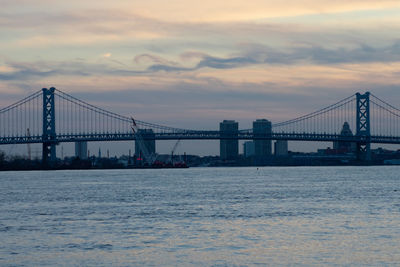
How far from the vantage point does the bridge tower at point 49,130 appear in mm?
113375

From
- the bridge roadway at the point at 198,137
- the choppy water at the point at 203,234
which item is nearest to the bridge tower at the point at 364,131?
the bridge roadway at the point at 198,137

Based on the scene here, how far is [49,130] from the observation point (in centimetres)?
11700

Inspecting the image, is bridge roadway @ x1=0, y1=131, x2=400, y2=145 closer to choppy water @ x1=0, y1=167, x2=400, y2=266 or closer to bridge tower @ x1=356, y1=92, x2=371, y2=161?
bridge tower @ x1=356, y1=92, x2=371, y2=161

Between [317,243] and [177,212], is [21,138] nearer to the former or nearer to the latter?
[177,212]

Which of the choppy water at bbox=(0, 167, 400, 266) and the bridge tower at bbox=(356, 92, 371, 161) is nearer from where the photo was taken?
the choppy water at bbox=(0, 167, 400, 266)

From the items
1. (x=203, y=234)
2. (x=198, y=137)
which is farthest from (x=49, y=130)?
(x=203, y=234)

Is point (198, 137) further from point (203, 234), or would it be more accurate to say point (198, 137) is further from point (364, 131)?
point (203, 234)

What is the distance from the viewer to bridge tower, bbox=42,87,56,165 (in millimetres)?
113375

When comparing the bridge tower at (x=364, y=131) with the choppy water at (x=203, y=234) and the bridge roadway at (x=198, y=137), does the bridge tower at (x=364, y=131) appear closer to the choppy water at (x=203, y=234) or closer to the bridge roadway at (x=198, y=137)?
the bridge roadway at (x=198, y=137)

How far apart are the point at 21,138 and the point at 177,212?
7808 centimetres

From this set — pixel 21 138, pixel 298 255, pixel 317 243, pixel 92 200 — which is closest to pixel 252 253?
pixel 298 255

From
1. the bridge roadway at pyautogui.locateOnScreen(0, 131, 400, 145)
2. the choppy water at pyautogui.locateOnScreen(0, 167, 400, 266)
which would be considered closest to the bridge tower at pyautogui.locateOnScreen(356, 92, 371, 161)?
the bridge roadway at pyautogui.locateOnScreen(0, 131, 400, 145)

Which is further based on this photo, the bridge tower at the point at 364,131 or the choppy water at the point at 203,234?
the bridge tower at the point at 364,131

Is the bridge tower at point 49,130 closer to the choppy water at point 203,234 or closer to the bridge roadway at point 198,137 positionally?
the bridge roadway at point 198,137
